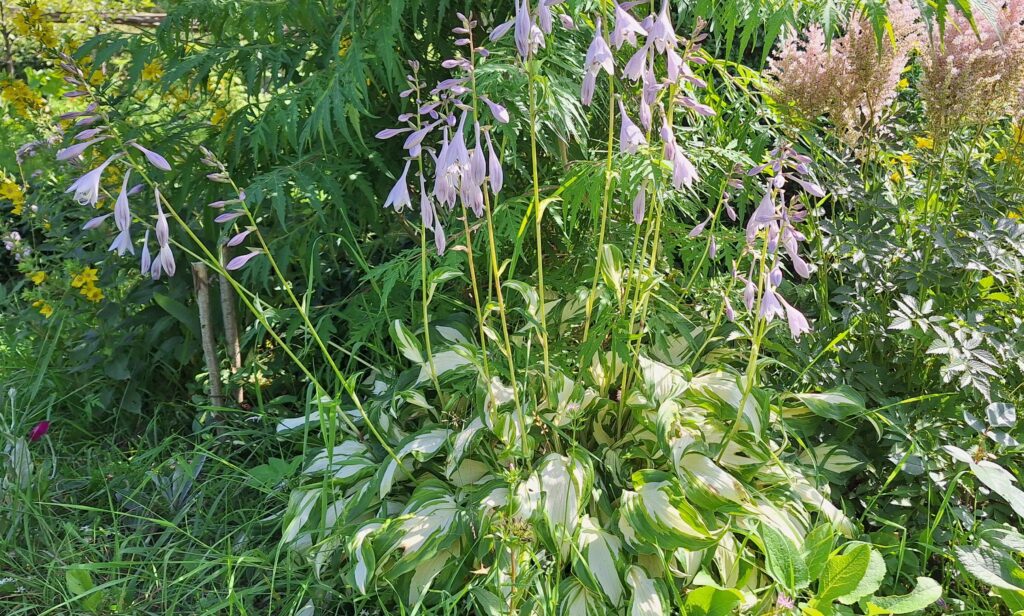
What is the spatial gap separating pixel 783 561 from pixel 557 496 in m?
0.49

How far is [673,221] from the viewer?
228 centimetres

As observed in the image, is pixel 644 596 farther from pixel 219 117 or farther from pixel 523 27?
pixel 219 117

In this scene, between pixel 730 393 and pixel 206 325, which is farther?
pixel 206 325

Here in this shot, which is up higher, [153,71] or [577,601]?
[153,71]

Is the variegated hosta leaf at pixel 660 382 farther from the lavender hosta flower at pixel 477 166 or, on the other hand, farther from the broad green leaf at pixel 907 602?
the lavender hosta flower at pixel 477 166

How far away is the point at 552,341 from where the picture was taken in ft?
7.55

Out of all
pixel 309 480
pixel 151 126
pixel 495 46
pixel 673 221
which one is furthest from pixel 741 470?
pixel 151 126

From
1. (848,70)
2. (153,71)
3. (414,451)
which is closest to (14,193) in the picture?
(153,71)

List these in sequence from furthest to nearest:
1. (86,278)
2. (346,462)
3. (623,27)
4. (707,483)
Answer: (86,278) < (346,462) < (707,483) < (623,27)

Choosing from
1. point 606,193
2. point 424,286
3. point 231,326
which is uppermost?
point 606,193

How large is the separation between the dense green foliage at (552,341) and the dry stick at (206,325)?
0.03 metres

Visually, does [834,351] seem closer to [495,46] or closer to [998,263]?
[998,263]

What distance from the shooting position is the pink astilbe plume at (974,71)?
1.99 m

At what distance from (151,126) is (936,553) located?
7.98 feet
